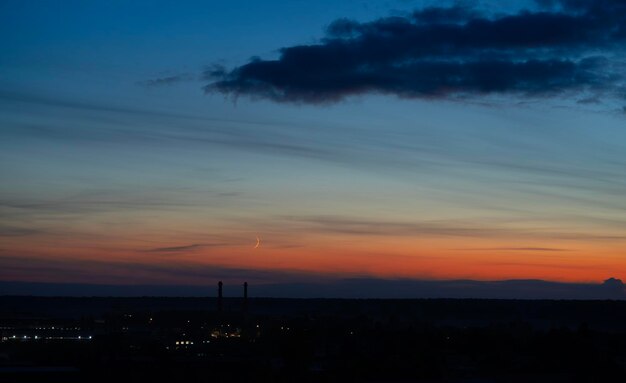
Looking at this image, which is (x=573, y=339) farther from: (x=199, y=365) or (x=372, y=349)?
(x=199, y=365)

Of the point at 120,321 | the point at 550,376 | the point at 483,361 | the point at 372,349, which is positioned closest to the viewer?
the point at 550,376

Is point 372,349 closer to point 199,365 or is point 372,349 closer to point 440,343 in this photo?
point 440,343

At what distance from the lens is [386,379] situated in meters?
58.8

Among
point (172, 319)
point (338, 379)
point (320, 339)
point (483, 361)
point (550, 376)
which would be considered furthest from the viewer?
point (172, 319)

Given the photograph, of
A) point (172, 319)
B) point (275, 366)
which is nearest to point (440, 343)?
point (275, 366)

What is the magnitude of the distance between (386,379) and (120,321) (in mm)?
125555

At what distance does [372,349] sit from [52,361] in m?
27.2

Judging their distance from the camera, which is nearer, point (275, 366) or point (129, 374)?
point (129, 374)

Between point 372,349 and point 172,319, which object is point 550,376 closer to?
point 372,349

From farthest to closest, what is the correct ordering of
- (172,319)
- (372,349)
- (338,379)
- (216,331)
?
1. (172,319)
2. (216,331)
3. (372,349)
4. (338,379)

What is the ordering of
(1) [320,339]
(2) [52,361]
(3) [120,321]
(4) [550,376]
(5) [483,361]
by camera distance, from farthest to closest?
(3) [120,321] → (1) [320,339] → (5) [483,361] → (2) [52,361] → (4) [550,376]

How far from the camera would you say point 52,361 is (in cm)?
6788

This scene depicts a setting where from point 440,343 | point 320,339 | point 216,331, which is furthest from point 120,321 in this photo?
point 440,343

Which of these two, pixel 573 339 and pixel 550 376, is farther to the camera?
pixel 573 339
